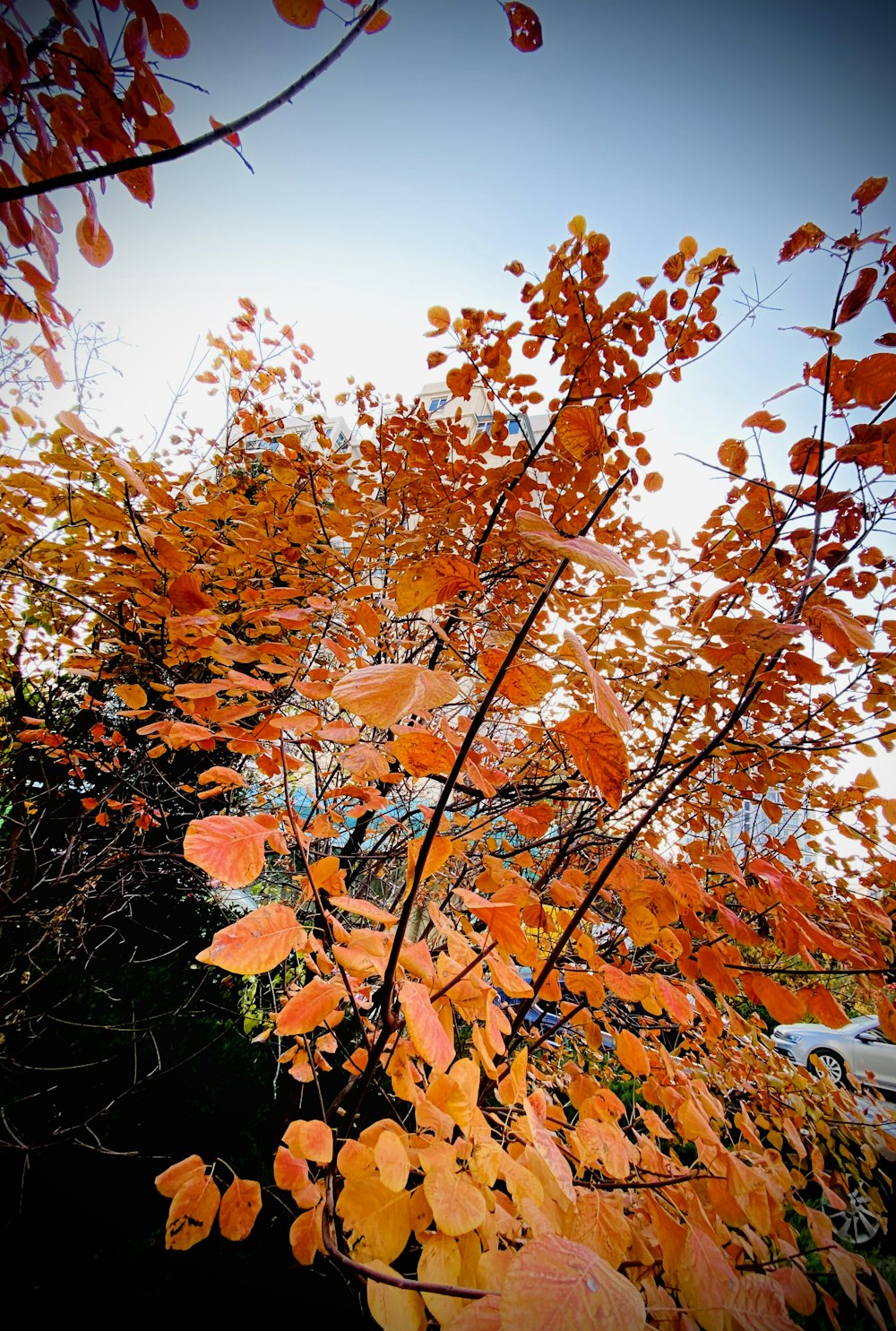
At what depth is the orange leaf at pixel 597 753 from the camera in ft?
2.95

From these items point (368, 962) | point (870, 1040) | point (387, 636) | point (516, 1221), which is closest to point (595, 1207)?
point (516, 1221)

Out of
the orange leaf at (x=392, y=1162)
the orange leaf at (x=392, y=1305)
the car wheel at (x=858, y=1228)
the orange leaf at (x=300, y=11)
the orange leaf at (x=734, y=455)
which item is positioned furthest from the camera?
the car wheel at (x=858, y=1228)

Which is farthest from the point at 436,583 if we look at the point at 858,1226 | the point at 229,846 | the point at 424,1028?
the point at 858,1226

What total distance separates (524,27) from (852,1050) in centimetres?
912

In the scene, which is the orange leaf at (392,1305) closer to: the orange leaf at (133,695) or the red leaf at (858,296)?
the orange leaf at (133,695)

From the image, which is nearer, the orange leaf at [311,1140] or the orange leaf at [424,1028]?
the orange leaf at [424,1028]

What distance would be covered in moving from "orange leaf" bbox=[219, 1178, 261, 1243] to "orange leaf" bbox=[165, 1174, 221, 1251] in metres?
0.03

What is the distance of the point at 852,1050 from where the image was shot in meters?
5.70

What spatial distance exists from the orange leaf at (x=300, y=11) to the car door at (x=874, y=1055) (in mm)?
9054

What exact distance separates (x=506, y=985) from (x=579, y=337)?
8.84ft

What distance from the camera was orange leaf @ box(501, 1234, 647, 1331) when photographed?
60 centimetres

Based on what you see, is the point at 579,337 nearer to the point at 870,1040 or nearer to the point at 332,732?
the point at 332,732

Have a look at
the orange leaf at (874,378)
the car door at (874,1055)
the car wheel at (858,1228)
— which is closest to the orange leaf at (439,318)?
the orange leaf at (874,378)

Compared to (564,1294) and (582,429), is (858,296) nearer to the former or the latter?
(582,429)
